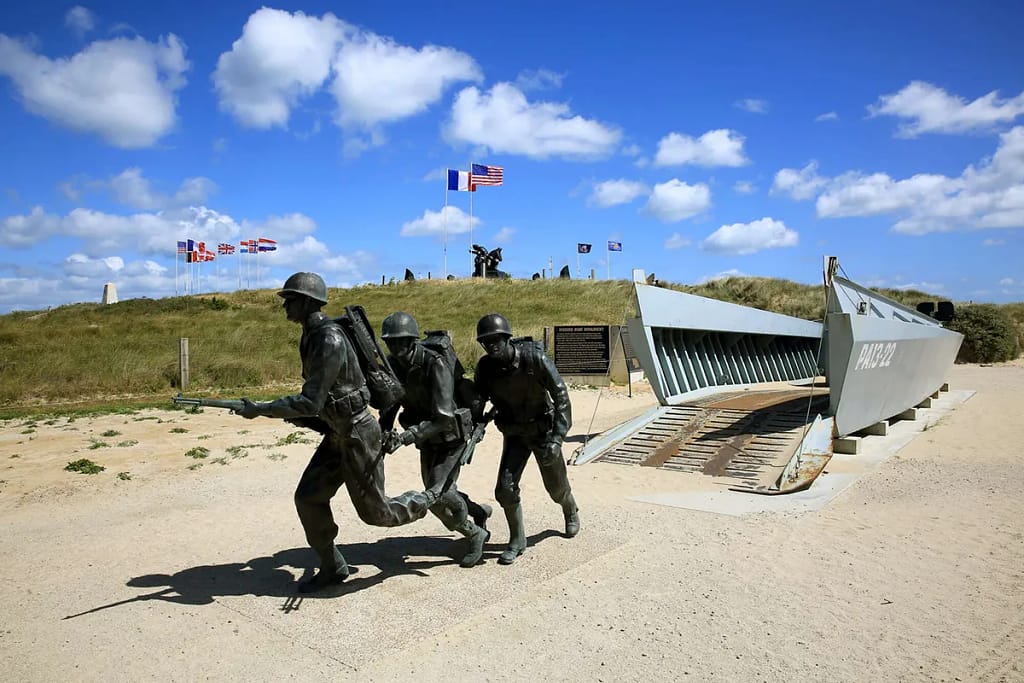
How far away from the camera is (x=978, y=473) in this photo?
350 inches

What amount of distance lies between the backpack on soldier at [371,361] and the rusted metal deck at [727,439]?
17.2 feet

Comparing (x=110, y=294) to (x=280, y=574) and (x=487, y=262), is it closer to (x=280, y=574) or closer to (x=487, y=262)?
(x=487, y=262)

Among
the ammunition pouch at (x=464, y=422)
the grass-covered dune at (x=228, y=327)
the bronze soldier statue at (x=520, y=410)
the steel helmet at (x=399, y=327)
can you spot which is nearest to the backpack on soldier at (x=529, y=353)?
the bronze soldier statue at (x=520, y=410)

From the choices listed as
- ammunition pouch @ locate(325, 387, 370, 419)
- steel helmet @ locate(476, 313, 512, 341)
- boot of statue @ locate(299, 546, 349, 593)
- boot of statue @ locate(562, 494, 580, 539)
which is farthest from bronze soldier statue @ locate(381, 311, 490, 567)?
boot of statue @ locate(562, 494, 580, 539)

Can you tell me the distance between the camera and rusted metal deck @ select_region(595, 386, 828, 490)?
9.15m

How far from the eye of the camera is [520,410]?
18.3ft

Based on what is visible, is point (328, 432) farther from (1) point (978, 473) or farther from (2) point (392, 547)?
(1) point (978, 473)

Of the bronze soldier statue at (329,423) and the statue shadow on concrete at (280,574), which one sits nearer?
the bronze soldier statue at (329,423)

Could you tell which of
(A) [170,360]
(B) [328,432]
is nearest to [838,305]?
(B) [328,432]

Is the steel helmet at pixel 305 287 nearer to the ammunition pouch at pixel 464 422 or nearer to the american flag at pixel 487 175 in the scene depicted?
the ammunition pouch at pixel 464 422

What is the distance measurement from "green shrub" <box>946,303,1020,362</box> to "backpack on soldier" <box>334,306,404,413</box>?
3345 centimetres

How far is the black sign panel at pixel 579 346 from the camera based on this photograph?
18.6m

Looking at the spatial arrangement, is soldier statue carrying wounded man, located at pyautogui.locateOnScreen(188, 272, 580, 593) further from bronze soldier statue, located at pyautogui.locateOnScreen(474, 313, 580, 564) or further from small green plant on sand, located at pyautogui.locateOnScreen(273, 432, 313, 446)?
small green plant on sand, located at pyautogui.locateOnScreen(273, 432, 313, 446)

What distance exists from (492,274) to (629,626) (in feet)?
152
